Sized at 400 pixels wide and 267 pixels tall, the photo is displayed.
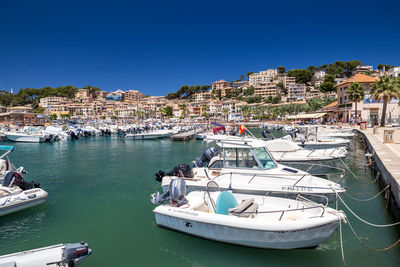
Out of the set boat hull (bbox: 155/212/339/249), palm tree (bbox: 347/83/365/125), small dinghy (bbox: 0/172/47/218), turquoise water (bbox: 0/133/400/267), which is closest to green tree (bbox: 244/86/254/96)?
palm tree (bbox: 347/83/365/125)

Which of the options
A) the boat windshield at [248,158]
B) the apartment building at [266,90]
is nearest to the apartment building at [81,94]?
the apartment building at [266,90]

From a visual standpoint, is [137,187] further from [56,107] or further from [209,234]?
[56,107]

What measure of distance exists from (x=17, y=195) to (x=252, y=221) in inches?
408

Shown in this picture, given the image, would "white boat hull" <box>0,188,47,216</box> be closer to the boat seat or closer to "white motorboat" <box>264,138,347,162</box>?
the boat seat

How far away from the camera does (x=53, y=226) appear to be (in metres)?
10.4

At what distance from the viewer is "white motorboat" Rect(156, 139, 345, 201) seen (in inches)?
377

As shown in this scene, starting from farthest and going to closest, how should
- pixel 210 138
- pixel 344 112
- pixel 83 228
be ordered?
1. pixel 344 112
2. pixel 210 138
3. pixel 83 228

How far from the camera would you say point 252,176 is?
10359mm

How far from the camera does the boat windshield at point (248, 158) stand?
10922 millimetres

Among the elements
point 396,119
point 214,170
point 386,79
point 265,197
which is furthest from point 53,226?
point 396,119

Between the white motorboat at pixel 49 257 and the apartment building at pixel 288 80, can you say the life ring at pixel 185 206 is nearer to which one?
the white motorboat at pixel 49 257

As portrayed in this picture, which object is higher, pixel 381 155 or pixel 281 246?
pixel 381 155

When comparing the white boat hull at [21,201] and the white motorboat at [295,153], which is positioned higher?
the white motorboat at [295,153]

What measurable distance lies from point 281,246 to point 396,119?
57004mm
